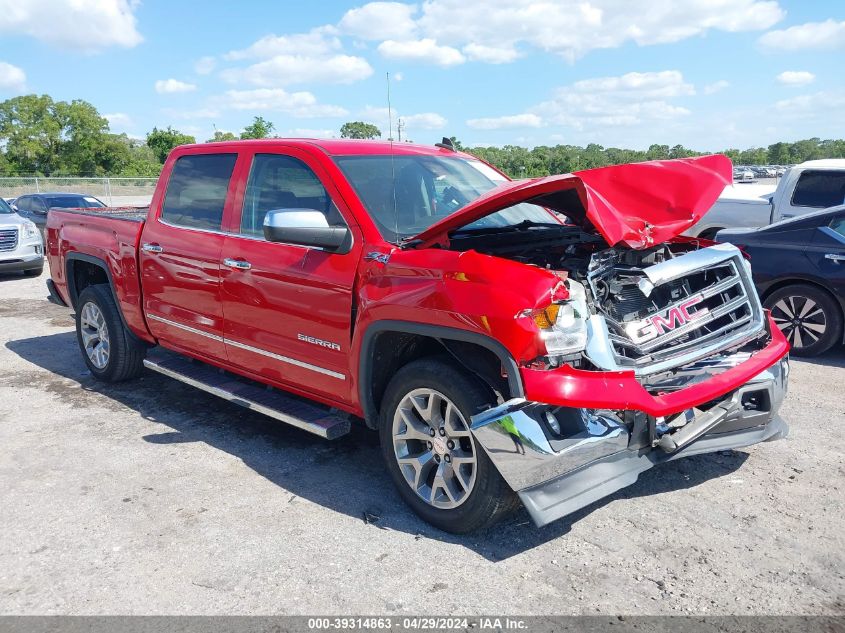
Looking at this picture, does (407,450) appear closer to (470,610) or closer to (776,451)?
(470,610)

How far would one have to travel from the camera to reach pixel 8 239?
488 inches

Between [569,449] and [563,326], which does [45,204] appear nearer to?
[563,326]

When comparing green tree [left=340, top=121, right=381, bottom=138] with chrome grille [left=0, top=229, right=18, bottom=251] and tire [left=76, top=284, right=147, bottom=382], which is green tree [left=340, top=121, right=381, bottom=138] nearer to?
tire [left=76, top=284, right=147, bottom=382]

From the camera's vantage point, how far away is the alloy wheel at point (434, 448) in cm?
331

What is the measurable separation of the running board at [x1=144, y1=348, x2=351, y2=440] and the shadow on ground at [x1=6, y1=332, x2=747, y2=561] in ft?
0.97

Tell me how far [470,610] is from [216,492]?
180 cm

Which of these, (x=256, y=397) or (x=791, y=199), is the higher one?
(x=791, y=199)

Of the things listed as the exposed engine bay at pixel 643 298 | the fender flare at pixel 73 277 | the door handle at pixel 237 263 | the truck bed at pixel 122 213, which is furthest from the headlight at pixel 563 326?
the fender flare at pixel 73 277

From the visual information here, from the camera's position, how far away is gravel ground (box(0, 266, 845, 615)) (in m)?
2.93

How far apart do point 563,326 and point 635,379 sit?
0.41 metres

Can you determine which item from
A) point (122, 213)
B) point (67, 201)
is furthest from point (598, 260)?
point (67, 201)

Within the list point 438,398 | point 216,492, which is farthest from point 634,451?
point 216,492

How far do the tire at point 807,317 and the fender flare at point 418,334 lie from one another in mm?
4717

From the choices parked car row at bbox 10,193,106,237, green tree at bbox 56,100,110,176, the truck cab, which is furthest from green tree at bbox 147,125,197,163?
the truck cab
